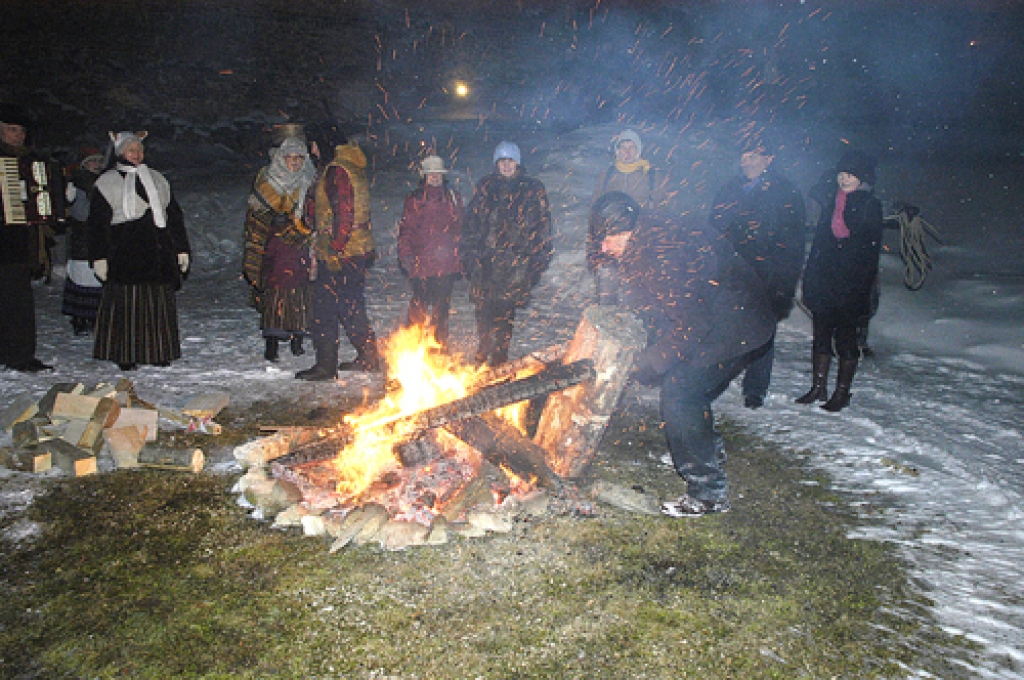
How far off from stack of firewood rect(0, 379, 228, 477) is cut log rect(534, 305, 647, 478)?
91.5 inches

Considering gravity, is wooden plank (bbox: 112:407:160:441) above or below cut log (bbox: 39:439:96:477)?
above

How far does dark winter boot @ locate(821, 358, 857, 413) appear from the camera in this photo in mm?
5551

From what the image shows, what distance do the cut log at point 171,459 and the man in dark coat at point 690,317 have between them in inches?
114

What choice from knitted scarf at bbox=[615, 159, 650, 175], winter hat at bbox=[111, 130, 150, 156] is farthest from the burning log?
winter hat at bbox=[111, 130, 150, 156]

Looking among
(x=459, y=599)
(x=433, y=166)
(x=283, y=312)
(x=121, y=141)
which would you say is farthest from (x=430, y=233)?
(x=459, y=599)

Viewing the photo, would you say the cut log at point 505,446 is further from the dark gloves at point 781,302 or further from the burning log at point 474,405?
the dark gloves at point 781,302

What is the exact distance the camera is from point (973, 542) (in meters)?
3.71

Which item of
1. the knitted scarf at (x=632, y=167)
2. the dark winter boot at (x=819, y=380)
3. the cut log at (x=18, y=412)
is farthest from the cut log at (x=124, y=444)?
the dark winter boot at (x=819, y=380)

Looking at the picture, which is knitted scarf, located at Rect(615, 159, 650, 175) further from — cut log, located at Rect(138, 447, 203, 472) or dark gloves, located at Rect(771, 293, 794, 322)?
cut log, located at Rect(138, 447, 203, 472)

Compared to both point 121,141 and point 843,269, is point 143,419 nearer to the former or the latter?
point 121,141

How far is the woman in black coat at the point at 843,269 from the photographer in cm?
536

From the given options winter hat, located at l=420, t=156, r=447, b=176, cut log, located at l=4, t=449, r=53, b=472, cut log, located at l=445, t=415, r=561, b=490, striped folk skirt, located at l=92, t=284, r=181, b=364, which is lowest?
cut log, located at l=4, t=449, r=53, b=472

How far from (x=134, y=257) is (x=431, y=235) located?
263 centimetres

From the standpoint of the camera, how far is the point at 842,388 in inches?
220
